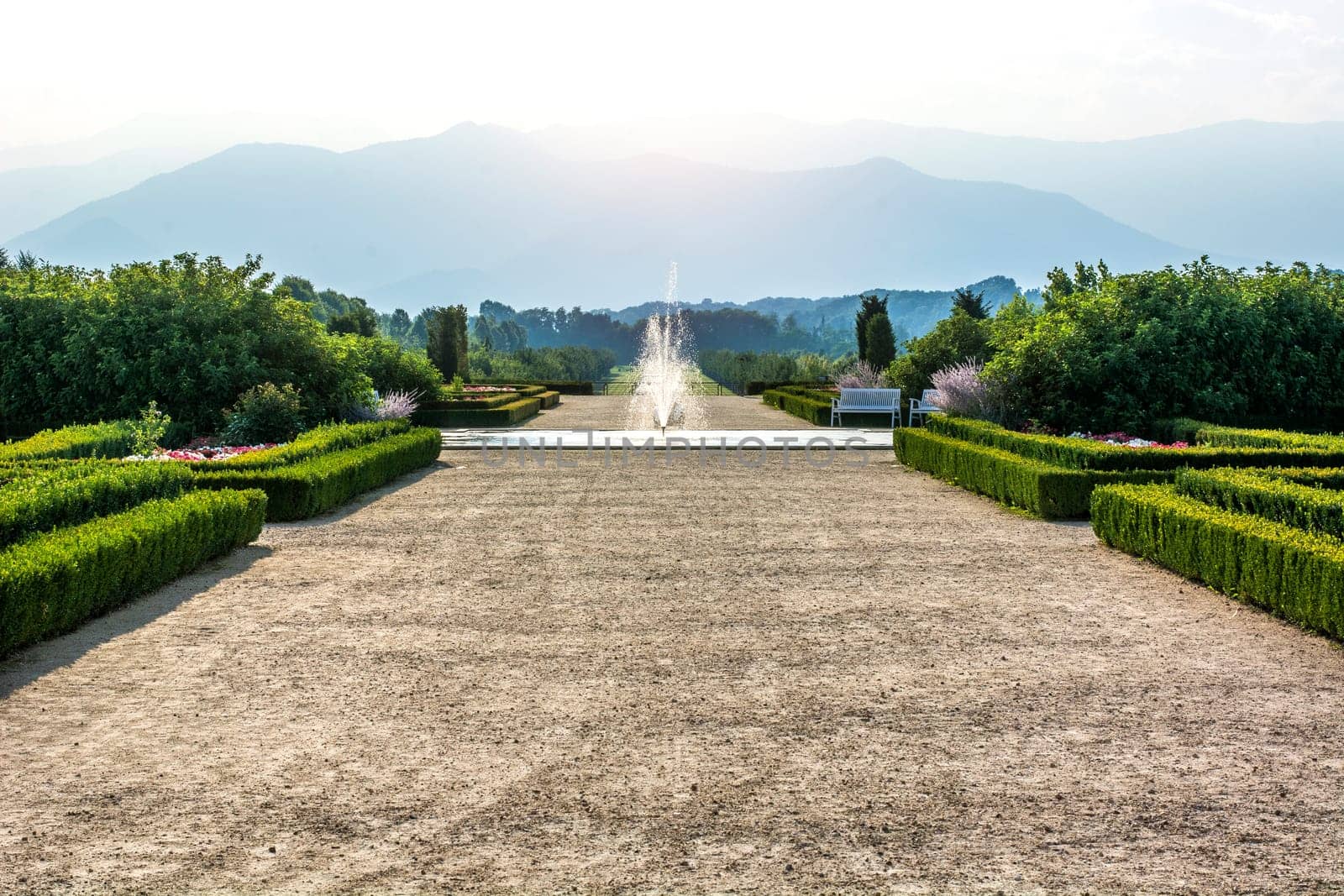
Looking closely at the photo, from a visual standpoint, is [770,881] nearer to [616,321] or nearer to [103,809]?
[103,809]

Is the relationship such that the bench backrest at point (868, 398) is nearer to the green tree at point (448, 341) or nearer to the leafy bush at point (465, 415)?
the leafy bush at point (465, 415)

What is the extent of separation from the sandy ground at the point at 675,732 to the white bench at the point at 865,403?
1732 cm

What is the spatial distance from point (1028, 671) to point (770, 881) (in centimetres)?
289

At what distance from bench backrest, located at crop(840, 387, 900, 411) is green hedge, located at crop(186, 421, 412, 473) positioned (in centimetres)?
1201

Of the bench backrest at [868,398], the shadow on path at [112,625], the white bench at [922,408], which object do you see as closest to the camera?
the shadow on path at [112,625]

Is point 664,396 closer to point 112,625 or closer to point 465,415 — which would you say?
point 465,415

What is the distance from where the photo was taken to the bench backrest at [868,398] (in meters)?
26.9

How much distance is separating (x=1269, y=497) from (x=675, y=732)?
566 centimetres

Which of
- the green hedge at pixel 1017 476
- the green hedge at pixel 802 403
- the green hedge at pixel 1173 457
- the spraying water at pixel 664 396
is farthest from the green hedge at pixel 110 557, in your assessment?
the green hedge at pixel 802 403

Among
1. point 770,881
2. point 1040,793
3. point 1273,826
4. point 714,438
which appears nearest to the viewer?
point 770,881

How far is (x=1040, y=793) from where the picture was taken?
4637 mm

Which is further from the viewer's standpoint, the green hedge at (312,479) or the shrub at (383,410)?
the shrub at (383,410)

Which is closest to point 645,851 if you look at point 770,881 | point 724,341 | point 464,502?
point 770,881

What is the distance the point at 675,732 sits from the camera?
5.31m
